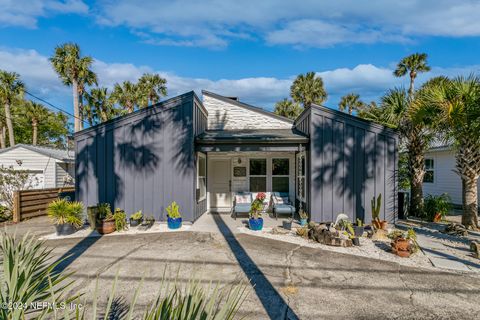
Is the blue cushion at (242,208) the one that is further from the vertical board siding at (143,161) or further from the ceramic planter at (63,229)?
the ceramic planter at (63,229)

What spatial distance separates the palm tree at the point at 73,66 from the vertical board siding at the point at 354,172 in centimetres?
1652

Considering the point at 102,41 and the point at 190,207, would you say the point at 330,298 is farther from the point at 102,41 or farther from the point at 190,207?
the point at 102,41

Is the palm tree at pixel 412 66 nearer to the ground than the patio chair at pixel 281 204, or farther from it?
farther from it

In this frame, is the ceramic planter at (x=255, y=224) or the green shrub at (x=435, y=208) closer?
the ceramic planter at (x=255, y=224)

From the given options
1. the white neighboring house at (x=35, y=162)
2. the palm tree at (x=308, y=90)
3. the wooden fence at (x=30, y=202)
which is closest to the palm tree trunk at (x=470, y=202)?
the wooden fence at (x=30, y=202)

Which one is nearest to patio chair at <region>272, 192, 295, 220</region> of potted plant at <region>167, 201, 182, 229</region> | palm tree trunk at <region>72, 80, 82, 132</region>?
potted plant at <region>167, 201, 182, 229</region>

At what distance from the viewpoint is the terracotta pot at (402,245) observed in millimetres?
5621

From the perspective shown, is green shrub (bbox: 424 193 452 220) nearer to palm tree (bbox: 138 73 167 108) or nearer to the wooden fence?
the wooden fence

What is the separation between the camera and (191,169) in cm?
848

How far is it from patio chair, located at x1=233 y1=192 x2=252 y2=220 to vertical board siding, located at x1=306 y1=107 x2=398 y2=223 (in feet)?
7.95

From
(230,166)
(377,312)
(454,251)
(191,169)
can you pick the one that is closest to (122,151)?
(191,169)

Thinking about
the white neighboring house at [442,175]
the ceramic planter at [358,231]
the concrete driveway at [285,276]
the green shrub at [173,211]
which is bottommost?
the concrete driveway at [285,276]

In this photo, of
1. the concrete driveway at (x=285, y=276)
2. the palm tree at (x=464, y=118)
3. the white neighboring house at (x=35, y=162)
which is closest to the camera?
the concrete driveway at (x=285, y=276)

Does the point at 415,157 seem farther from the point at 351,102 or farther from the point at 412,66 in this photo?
the point at 351,102
